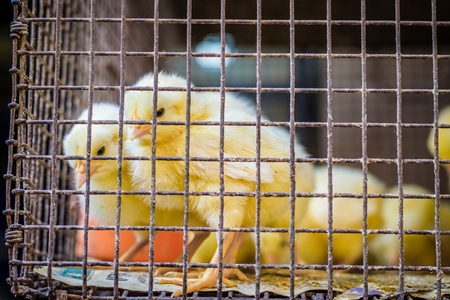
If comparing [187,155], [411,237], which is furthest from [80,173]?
[411,237]

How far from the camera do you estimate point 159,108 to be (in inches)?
66.2

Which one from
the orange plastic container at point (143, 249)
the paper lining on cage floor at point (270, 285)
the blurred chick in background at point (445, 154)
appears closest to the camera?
the paper lining on cage floor at point (270, 285)

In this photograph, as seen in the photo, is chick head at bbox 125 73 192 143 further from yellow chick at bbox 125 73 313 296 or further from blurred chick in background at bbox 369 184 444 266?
blurred chick in background at bbox 369 184 444 266

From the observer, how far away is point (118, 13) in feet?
8.16

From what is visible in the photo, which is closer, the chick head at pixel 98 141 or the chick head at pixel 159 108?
the chick head at pixel 159 108

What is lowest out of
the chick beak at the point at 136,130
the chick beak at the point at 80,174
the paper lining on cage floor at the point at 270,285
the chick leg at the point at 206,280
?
the paper lining on cage floor at the point at 270,285

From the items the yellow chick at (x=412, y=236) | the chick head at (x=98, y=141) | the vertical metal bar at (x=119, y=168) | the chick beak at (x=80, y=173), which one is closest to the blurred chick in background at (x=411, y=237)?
the yellow chick at (x=412, y=236)

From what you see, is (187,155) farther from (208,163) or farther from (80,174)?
(80,174)

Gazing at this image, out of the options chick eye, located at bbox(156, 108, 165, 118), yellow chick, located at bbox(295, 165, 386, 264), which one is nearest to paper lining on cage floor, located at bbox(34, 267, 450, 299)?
chick eye, located at bbox(156, 108, 165, 118)

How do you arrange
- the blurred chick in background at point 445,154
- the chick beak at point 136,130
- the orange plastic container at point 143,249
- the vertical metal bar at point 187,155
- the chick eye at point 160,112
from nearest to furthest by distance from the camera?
the vertical metal bar at point 187,155, the chick beak at point 136,130, the chick eye at point 160,112, the orange plastic container at point 143,249, the blurred chick in background at point 445,154

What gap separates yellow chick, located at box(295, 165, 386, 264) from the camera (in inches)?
94.0

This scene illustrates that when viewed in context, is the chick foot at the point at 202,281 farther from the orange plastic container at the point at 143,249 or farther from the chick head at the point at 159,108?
the orange plastic container at the point at 143,249

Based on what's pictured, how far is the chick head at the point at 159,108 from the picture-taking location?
5.22 feet

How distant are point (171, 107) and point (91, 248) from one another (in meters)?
0.72
